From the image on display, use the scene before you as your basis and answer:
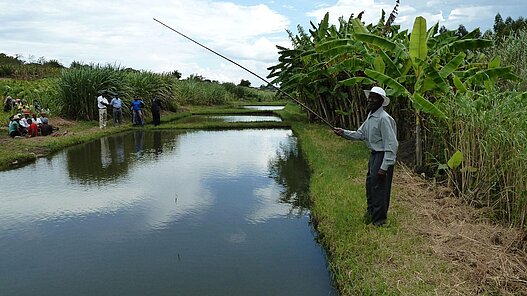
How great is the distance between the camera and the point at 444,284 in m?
3.34

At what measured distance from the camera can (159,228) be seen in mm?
5395

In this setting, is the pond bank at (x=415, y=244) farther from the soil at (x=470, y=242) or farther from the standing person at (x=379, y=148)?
the standing person at (x=379, y=148)

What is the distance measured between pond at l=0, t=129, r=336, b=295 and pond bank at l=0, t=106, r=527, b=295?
1.05 ft

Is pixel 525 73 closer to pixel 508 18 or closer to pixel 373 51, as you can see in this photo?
pixel 373 51

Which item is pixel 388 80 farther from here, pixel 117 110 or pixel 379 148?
pixel 117 110

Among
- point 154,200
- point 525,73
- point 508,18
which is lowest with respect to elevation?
point 154,200

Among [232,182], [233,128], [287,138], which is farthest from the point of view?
[233,128]

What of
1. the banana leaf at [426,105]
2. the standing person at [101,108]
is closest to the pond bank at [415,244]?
the banana leaf at [426,105]

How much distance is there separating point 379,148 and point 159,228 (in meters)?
2.83

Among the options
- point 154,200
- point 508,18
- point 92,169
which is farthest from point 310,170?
point 508,18

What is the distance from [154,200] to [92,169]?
2.91 meters

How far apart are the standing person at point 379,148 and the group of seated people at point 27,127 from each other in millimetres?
10749

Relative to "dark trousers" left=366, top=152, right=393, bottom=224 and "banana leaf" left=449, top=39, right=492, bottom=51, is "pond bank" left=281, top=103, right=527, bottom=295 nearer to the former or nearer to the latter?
"dark trousers" left=366, top=152, right=393, bottom=224

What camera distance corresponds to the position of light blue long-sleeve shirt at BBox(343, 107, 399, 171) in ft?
14.6
